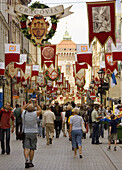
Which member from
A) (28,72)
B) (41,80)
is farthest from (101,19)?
(41,80)

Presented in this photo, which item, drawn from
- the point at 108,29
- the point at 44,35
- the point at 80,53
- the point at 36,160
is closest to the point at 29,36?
the point at 44,35

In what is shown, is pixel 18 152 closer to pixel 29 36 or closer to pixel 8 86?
pixel 29 36

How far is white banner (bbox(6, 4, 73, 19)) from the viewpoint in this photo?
24.8m

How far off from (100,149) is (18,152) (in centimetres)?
330

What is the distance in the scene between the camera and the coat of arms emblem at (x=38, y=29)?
88.1 ft

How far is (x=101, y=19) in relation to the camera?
23.1 m

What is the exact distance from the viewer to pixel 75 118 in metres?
16.9

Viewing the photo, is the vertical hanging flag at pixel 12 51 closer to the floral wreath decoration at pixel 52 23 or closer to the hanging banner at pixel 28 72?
the floral wreath decoration at pixel 52 23

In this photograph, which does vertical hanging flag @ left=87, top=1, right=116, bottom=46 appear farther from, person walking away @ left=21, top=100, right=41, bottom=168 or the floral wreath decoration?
person walking away @ left=21, top=100, right=41, bottom=168

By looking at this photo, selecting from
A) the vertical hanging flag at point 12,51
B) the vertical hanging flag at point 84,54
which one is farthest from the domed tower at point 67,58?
the vertical hanging flag at point 12,51

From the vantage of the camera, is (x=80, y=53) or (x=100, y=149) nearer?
(x=100, y=149)

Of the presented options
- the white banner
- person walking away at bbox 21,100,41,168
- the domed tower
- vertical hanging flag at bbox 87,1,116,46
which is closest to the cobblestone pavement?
person walking away at bbox 21,100,41,168

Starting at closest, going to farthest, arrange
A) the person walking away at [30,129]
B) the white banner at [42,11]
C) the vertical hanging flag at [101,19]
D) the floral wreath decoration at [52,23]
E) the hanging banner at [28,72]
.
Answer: the person walking away at [30,129], the vertical hanging flag at [101,19], the white banner at [42,11], the floral wreath decoration at [52,23], the hanging banner at [28,72]

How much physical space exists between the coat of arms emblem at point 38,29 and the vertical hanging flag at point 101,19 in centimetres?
397
